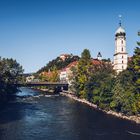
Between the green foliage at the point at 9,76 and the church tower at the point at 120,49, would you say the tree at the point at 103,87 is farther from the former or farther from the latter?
the green foliage at the point at 9,76

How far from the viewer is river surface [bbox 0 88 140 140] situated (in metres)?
54.7

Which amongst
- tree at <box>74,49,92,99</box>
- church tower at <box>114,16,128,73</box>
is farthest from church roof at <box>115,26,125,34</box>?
tree at <box>74,49,92,99</box>

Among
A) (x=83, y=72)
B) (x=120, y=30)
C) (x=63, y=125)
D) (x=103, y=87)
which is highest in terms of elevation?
(x=120, y=30)

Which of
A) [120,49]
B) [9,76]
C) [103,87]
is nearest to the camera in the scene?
[103,87]

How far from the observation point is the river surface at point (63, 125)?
179 feet

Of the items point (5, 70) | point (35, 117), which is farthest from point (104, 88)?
point (5, 70)

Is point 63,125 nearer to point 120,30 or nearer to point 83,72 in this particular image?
point 120,30

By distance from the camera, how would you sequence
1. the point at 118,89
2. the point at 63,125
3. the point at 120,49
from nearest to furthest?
the point at 63,125 < the point at 118,89 < the point at 120,49

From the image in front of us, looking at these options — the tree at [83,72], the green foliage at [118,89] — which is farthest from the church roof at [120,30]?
the tree at [83,72]

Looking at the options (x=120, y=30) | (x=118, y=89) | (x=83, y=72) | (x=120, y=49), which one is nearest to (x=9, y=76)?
(x=83, y=72)

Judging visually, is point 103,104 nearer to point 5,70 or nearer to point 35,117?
point 35,117

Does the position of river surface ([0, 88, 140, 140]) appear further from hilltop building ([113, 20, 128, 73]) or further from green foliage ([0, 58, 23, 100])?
hilltop building ([113, 20, 128, 73])

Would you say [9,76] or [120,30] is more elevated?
[120,30]

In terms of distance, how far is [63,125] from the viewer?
64.2 meters
